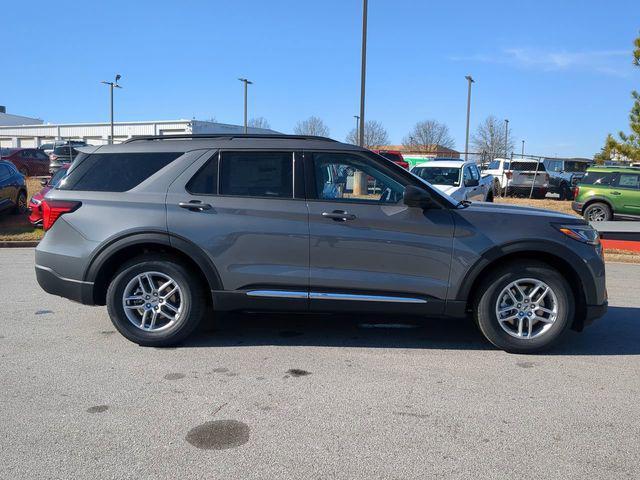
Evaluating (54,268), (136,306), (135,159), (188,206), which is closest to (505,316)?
(188,206)

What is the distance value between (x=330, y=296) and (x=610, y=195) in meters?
13.7

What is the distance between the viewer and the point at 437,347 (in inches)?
204

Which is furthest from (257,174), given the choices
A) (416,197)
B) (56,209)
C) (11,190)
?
(11,190)

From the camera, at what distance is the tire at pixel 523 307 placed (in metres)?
4.84

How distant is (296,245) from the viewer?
4.82m

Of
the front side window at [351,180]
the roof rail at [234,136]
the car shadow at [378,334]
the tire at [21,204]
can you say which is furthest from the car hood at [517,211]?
the tire at [21,204]

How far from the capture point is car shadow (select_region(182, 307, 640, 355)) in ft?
17.1

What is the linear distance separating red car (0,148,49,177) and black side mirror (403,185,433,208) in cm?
2587

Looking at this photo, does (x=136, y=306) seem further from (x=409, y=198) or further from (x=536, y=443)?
(x=536, y=443)

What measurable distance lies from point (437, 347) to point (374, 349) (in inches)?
24.3

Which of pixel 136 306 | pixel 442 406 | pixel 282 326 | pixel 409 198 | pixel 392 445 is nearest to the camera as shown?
pixel 392 445

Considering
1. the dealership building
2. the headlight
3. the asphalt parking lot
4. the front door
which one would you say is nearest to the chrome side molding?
the front door

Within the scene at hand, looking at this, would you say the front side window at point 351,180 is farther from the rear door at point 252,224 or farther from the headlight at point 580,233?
the headlight at point 580,233

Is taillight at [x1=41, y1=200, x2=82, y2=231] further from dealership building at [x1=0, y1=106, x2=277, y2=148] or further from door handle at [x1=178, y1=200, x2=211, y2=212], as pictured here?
dealership building at [x1=0, y1=106, x2=277, y2=148]
